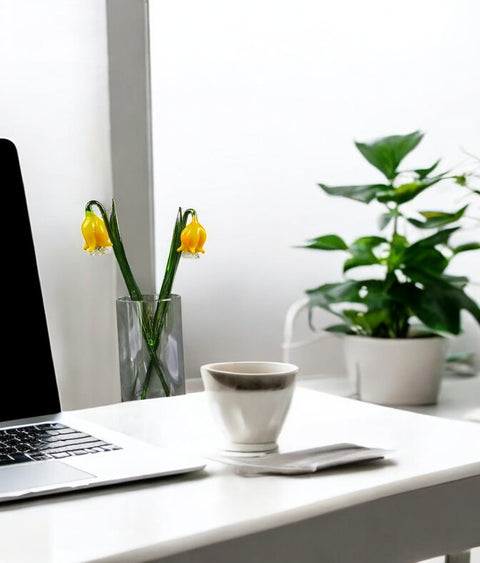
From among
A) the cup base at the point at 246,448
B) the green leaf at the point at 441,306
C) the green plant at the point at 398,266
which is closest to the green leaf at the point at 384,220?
the green plant at the point at 398,266

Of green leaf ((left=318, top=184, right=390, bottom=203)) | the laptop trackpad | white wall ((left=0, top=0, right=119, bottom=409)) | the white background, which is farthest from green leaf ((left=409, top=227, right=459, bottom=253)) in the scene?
the laptop trackpad

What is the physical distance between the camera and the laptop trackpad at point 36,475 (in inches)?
24.0

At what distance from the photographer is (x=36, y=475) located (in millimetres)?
635

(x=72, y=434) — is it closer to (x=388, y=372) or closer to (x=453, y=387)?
(x=388, y=372)

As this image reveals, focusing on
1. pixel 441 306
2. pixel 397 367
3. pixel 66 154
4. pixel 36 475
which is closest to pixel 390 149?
pixel 441 306

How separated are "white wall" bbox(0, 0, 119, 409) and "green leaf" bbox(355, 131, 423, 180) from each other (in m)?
0.50

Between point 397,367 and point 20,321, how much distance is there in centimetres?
90

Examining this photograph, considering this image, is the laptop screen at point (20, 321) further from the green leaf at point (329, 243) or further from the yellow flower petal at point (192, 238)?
the green leaf at point (329, 243)

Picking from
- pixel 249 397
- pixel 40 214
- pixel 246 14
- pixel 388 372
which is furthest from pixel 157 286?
pixel 249 397

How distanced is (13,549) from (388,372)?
1.23 metres

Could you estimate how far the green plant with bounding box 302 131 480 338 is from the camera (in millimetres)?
1591

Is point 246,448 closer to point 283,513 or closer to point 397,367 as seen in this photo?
point 283,513

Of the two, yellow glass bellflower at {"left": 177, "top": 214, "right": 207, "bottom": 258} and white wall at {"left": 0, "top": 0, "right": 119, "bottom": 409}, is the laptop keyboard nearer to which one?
yellow glass bellflower at {"left": 177, "top": 214, "right": 207, "bottom": 258}

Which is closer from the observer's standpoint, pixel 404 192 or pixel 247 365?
pixel 247 365
